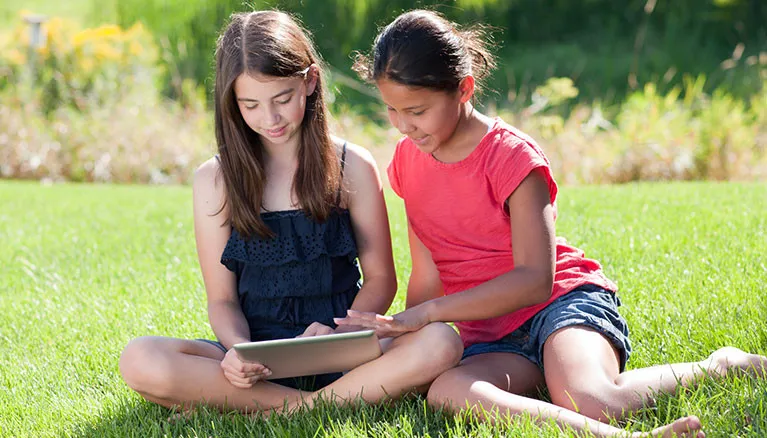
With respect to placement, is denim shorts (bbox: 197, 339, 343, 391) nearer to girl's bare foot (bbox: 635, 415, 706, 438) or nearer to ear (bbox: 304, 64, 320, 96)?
ear (bbox: 304, 64, 320, 96)

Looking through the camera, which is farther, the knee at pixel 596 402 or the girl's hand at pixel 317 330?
the girl's hand at pixel 317 330

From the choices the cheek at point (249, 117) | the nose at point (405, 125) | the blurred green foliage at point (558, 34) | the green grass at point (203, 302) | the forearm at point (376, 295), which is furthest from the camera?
the blurred green foliage at point (558, 34)

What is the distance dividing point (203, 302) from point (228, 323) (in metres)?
1.22

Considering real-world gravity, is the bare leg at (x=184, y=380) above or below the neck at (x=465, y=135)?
below

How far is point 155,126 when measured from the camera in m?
9.32

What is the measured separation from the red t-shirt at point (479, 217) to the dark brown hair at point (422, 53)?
0.92 feet

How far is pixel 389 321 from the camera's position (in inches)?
106

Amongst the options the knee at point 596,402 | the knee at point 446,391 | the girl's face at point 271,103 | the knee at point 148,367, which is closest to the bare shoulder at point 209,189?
the girl's face at point 271,103

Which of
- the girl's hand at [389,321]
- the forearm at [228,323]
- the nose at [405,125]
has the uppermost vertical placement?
the nose at [405,125]

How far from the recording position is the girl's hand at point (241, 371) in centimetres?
278

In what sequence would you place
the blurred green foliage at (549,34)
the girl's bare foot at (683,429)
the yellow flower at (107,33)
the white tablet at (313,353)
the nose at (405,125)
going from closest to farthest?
the girl's bare foot at (683,429) < the white tablet at (313,353) < the nose at (405,125) < the yellow flower at (107,33) < the blurred green foliage at (549,34)

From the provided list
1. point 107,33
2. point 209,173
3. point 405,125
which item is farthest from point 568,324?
point 107,33

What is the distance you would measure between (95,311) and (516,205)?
2.28 m

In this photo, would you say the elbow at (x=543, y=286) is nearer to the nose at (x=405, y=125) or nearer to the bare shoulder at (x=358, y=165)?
the nose at (x=405, y=125)
